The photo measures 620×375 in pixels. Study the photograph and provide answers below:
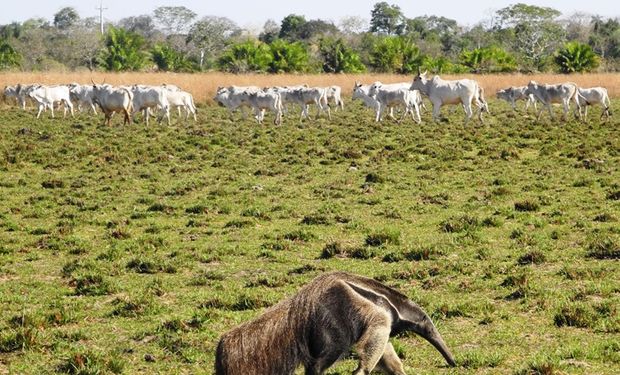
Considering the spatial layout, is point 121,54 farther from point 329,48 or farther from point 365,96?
point 365,96

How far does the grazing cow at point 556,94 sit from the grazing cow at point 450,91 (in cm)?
286

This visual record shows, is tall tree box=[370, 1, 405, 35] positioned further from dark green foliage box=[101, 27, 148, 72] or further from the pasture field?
the pasture field

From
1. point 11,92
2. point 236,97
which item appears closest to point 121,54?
point 11,92

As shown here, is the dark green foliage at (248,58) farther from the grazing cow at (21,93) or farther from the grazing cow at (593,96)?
the grazing cow at (593,96)

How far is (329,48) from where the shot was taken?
2432 inches

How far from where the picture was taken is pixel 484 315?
26.9 ft

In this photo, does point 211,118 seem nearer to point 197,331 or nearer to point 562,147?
point 562,147

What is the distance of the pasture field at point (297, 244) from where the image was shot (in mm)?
7422

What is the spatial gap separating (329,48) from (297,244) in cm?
5136

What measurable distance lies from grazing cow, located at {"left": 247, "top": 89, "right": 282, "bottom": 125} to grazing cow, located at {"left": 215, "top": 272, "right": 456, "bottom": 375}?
1053 inches

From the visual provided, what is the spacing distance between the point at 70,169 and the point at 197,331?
12.9 meters

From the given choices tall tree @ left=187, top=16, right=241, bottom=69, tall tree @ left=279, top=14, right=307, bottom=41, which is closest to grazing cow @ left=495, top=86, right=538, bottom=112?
tall tree @ left=187, top=16, right=241, bottom=69

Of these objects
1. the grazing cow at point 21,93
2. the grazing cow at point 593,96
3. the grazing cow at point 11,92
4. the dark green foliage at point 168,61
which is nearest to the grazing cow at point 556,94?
the grazing cow at point 593,96

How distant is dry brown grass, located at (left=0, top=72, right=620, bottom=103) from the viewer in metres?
44.1
